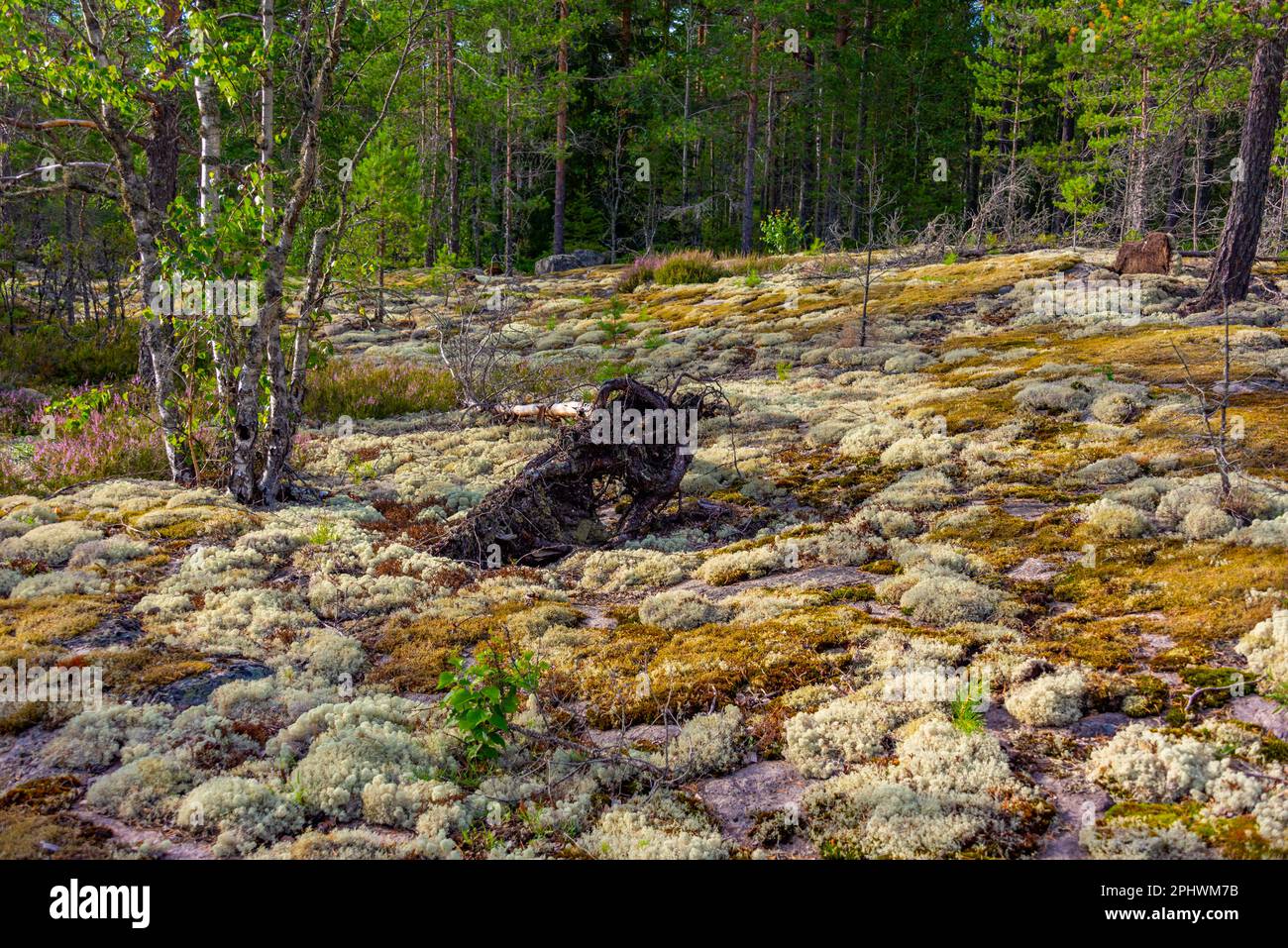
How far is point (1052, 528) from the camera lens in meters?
8.67

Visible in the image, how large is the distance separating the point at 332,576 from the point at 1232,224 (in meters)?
18.5

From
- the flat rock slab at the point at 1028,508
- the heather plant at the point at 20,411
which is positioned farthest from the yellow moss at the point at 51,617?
the flat rock slab at the point at 1028,508

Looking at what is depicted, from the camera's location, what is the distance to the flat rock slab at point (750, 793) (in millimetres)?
4695

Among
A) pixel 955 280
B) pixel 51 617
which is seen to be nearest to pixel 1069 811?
pixel 51 617

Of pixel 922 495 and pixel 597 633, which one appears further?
pixel 922 495

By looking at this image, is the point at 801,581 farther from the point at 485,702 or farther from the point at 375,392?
the point at 375,392

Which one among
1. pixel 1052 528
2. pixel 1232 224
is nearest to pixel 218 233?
pixel 1052 528

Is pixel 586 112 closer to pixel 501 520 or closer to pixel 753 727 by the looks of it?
pixel 501 520

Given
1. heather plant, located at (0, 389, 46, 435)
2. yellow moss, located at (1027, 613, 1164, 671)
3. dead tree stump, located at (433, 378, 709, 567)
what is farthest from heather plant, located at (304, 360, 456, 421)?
yellow moss, located at (1027, 613, 1164, 671)

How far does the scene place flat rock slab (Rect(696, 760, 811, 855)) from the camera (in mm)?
4695

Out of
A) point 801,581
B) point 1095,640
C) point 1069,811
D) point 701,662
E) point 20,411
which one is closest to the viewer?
point 1069,811

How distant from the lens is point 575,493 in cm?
1091

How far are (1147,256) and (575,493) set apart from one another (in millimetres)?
17703

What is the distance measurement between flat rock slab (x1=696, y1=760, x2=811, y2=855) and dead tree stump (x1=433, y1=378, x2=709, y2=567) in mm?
5288
